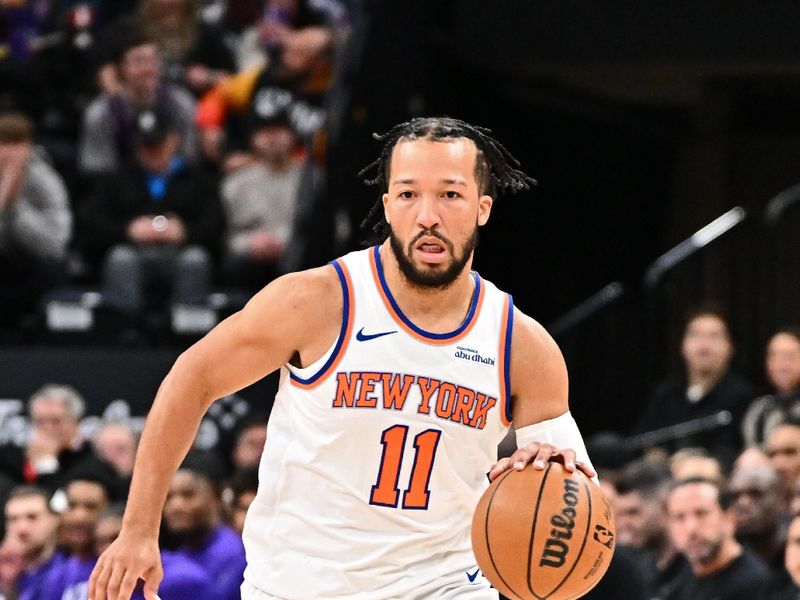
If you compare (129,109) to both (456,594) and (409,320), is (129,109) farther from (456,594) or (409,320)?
(456,594)

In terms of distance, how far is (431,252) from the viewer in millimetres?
4578

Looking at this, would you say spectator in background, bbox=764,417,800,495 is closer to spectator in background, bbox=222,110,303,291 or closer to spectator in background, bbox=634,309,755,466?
spectator in background, bbox=634,309,755,466

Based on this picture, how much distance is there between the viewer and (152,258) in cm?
1034

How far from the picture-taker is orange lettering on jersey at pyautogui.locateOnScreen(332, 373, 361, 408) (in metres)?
4.59

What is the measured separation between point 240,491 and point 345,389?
4.10m

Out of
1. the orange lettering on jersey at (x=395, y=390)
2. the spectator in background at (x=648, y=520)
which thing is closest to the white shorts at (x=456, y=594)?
the orange lettering on jersey at (x=395, y=390)

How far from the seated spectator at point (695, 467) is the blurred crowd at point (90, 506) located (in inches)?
86.4

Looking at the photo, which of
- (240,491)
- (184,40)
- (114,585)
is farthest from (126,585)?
(184,40)

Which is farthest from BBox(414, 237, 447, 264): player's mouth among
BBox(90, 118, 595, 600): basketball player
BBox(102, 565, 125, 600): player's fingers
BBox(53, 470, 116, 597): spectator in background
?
BBox(53, 470, 116, 597): spectator in background

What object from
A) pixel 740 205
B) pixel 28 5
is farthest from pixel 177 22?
pixel 740 205

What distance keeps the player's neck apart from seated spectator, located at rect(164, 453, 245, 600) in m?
3.34

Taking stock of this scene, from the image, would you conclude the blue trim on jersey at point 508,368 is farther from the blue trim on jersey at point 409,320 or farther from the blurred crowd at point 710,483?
the blurred crowd at point 710,483

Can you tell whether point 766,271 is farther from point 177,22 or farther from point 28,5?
point 28,5

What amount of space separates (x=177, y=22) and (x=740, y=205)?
7517 millimetres
